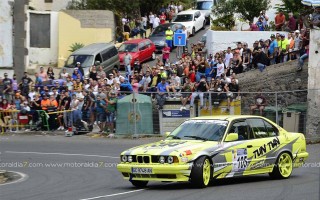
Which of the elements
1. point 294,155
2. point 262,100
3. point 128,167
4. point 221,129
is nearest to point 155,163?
point 128,167

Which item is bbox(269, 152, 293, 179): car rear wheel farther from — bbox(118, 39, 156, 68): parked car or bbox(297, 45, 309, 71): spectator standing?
bbox(118, 39, 156, 68): parked car

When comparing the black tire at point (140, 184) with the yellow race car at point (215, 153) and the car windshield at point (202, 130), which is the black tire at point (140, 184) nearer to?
the yellow race car at point (215, 153)

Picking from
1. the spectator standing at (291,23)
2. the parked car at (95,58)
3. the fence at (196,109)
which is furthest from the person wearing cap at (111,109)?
the spectator standing at (291,23)

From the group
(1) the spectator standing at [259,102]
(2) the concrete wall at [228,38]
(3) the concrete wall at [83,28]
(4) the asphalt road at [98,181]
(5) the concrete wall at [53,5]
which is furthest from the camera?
(5) the concrete wall at [53,5]

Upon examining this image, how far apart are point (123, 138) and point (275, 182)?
1238cm

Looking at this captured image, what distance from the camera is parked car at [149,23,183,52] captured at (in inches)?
1841

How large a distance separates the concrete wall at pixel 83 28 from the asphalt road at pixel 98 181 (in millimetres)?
20143

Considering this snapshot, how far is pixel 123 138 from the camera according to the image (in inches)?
1131

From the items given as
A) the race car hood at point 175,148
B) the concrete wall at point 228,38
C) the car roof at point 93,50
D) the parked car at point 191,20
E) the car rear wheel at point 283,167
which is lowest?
the car rear wheel at point 283,167

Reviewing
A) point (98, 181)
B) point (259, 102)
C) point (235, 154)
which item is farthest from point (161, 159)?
point (259, 102)

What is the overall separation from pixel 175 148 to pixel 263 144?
234cm

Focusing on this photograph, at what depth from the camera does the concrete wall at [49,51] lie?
152 feet

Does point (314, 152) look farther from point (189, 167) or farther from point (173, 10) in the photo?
point (173, 10)

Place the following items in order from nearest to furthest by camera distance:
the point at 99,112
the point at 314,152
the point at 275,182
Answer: the point at 275,182
the point at 314,152
the point at 99,112
